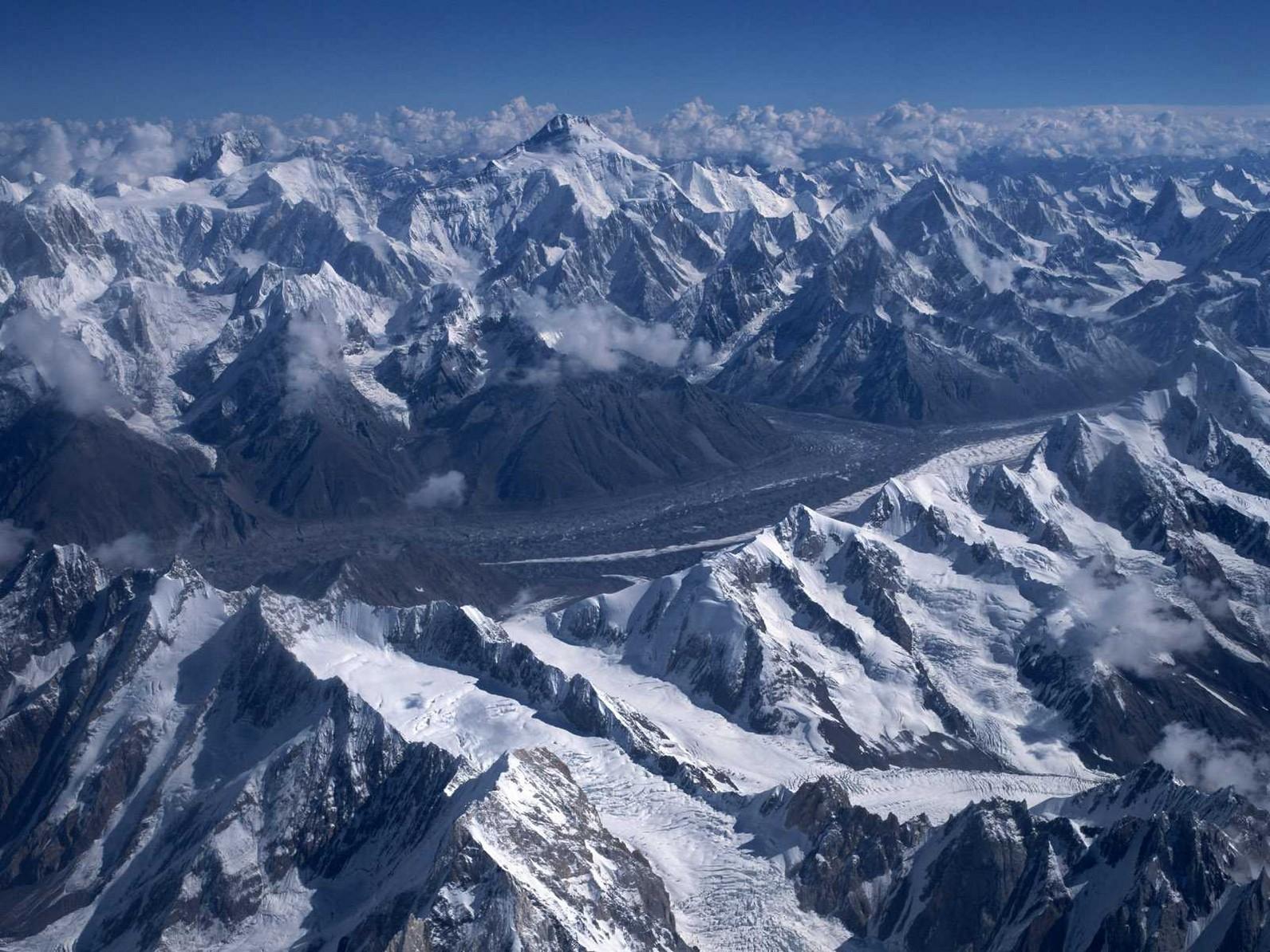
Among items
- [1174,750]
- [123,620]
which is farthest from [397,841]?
[1174,750]

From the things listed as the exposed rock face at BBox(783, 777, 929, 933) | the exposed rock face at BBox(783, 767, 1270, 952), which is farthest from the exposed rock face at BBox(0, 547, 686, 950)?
the exposed rock face at BBox(783, 767, 1270, 952)


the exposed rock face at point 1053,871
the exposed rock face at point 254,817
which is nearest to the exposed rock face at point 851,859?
the exposed rock face at point 1053,871

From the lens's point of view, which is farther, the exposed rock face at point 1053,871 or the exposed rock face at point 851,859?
the exposed rock face at point 851,859

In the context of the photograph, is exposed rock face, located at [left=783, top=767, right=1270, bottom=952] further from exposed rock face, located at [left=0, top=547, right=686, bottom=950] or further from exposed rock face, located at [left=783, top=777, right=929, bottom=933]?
exposed rock face, located at [left=0, top=547, right=686, bottom=950]

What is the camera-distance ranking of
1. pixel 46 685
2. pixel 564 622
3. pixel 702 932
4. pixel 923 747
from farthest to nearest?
pixel 564 622 < pixel 923 747 < pixel 46 685 < pixel 702 932

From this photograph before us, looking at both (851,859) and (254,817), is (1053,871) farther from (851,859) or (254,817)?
(254,817)

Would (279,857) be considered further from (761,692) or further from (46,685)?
(761,692)

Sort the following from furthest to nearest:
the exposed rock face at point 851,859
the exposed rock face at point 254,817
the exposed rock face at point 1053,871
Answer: the exposed rock face at point 851,859
the exposed rock face at point 254,817
the exposed rock face at point 1053,871

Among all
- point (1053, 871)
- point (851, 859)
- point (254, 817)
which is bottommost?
point (254, 817)

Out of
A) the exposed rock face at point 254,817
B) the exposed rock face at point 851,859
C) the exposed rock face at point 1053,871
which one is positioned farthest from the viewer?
the exposed rock face at point 851,859

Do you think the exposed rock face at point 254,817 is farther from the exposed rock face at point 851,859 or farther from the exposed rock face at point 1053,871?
the exposed rock face at point 1053,871

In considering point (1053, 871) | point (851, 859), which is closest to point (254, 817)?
point (851, 859)
